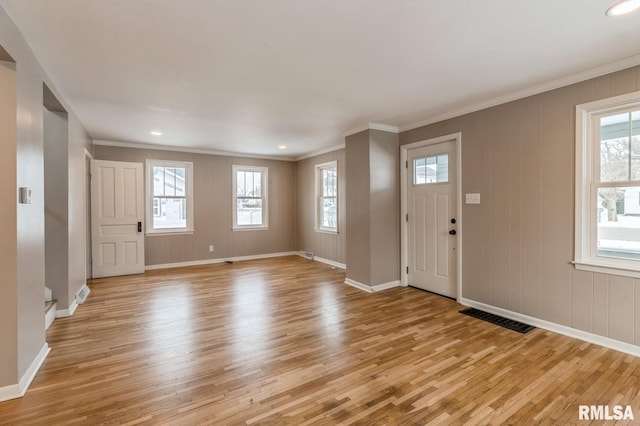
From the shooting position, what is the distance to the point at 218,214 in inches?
270

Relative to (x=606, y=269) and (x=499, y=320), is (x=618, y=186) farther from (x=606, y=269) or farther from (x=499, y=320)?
(x=499, y=320)

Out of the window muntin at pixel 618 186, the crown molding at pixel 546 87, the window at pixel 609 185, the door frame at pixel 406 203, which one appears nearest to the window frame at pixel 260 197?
the door frame at pixel 406 203

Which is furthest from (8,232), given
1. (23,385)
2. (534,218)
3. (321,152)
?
(321,152)

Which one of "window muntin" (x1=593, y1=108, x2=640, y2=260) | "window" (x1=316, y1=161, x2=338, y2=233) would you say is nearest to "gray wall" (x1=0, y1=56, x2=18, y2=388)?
"window muntin" (x1=593, y1=108, x2=640, y2=260)

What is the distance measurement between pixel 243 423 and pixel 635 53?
4.04 meters

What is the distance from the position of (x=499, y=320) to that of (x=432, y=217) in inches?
61.8

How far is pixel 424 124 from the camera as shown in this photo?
14.5ft

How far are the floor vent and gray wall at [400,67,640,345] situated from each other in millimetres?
147

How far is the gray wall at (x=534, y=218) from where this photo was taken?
9.00 feet

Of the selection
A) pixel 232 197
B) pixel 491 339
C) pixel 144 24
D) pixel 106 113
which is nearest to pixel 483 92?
pixel 491 339

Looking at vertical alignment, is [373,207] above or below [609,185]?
below

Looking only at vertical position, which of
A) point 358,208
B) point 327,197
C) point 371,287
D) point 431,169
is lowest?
point 371,287

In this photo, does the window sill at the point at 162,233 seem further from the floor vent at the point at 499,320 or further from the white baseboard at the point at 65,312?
the floor vent at the point at 499,320

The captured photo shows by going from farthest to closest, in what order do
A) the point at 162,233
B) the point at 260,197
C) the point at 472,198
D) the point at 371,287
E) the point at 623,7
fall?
1. the point at 260,197
2. the point at 162,233
3. the point at 371,287
4. the point at 472,198
5. the point at 623,7
